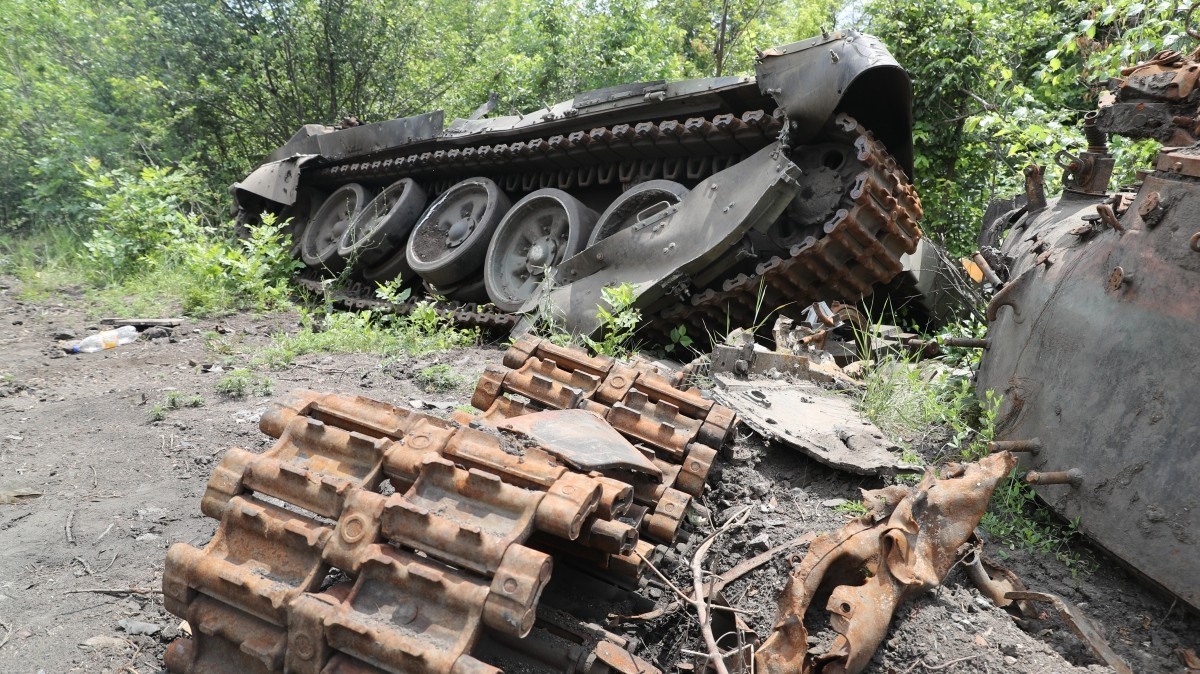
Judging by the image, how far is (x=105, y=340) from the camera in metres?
6.71

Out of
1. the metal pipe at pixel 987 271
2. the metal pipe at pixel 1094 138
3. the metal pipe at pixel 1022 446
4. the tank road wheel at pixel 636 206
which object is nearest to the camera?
the metal pipe at pixel 1022 446

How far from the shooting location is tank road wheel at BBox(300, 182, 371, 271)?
32.1ft

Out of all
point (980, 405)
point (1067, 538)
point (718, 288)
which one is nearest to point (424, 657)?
point (1067, 538)

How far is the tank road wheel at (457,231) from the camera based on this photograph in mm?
7895

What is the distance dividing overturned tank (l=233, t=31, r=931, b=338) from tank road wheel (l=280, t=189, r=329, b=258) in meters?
2.56

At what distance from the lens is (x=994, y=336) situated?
13.6 feet

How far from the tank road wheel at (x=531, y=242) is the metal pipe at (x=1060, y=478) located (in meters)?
4.45

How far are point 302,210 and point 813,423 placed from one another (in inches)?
366

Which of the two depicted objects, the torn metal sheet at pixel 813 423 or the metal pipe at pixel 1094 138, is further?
the metal pipe at pixel 1094 138

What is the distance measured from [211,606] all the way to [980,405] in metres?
3.36

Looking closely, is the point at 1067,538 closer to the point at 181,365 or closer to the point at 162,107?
the point at 181,365

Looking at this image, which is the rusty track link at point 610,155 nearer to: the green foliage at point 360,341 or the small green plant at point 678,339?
the small green plant at point 678,339

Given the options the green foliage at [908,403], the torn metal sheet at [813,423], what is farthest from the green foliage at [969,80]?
the torn metal sheet at [813,423]

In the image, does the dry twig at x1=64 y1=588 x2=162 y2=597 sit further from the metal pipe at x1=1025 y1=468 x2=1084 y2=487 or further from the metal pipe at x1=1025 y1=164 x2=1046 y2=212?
the metal pipe at x1=1025 y1=164 x2=1046 y2=212
